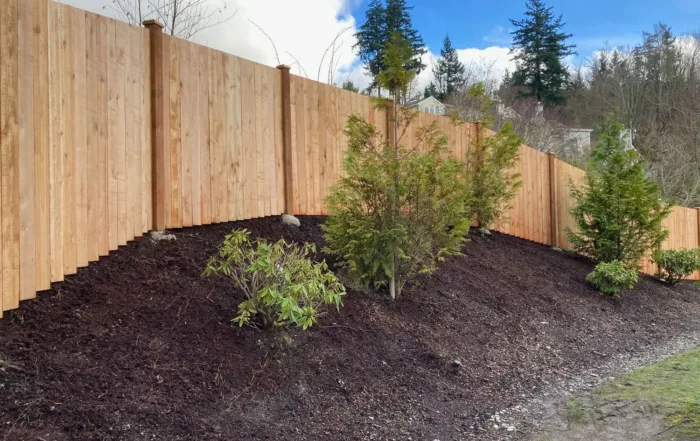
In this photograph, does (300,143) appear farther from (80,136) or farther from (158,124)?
(80,136)

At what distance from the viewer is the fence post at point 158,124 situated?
4.36 meters

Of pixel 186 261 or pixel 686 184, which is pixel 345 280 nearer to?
pixel 186 261

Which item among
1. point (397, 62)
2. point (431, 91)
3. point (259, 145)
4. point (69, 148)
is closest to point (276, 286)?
point (69, 148)

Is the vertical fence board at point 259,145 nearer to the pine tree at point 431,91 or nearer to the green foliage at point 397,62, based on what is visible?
the green foliage at point 397,62

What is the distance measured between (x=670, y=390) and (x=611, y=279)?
14.5 feet

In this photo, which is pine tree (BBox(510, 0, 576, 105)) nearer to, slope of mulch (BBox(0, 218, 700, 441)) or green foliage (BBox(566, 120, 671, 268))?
green foliage (BBox(566, 120, 671, 268))

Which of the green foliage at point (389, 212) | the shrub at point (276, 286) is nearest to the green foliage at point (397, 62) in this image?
the green foliage at point (389, 212)

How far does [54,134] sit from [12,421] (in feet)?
5.79

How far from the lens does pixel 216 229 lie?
4.84 meters

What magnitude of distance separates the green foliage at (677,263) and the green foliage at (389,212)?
20.9 feet

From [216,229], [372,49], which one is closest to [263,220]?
[216,229]

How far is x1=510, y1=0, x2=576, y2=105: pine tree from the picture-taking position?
2702 centimetres

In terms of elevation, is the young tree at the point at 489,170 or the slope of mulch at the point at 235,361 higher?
the young tree at the point at 489,170

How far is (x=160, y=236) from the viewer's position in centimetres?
435
